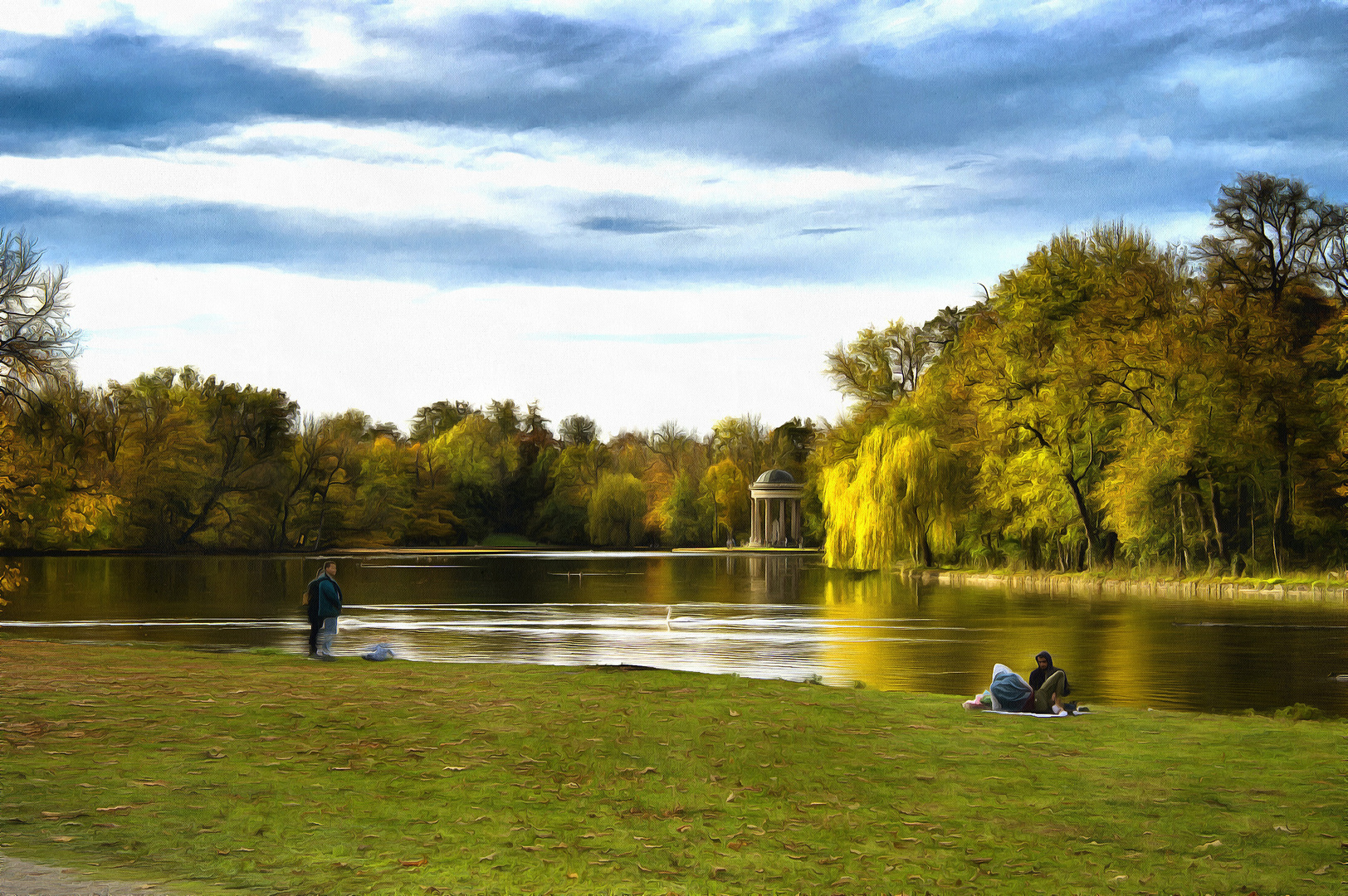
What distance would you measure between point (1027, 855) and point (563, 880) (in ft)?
9.59

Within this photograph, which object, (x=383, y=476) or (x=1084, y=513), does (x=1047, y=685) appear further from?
(x=383, y=476)

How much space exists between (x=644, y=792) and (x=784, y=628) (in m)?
21.2

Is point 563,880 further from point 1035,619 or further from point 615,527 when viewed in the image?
point 615,527

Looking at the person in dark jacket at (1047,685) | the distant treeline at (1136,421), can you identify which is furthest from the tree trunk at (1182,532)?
the person in dark jacket at (1047,685)

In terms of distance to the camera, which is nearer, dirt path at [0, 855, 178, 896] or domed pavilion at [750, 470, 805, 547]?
dirt path at [0, 855, 178, 896]

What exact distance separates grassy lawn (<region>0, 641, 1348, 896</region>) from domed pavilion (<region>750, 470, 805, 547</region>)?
3743 inches

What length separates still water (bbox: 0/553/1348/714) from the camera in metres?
20.5

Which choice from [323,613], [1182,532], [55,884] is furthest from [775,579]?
[55,884]

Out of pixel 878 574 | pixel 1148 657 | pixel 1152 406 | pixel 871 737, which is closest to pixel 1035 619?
pixel 1148 657

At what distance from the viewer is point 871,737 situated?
11.9 m

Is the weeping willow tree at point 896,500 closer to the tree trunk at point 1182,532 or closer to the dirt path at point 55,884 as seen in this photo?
the tree trunk at point 1182,532

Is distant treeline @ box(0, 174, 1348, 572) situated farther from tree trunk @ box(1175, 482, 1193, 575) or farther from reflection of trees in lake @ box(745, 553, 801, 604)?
reflection of trees in lake @ box(745, 553, 801, 604)

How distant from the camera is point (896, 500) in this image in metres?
54.6

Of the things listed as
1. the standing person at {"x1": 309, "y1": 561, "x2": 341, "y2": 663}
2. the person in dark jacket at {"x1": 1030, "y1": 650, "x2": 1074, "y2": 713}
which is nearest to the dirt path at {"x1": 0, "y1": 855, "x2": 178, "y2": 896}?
the person in dark jacket at {"x1": 1030, "y1": 650, "x2": 1074, "y2": 713}
